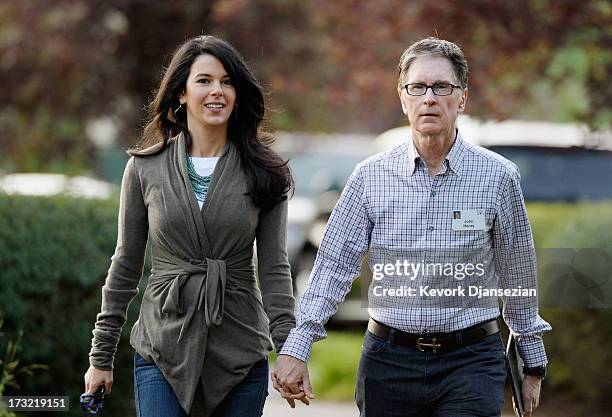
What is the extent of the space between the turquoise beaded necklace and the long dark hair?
14 cm

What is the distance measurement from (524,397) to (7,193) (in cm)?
375

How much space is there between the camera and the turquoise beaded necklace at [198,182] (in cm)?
482

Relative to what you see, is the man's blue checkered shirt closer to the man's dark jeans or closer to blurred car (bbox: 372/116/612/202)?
the man's dark jeans

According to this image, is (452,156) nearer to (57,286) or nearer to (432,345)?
(432,345)

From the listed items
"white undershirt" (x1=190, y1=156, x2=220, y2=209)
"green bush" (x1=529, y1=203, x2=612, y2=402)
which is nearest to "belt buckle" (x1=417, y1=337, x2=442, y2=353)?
"white undershirt" (x1=190, y1=156, x2=220, y2=209)

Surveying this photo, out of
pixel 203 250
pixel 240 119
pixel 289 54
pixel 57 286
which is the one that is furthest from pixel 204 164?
pixel 289 54

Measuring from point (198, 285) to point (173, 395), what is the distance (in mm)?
414

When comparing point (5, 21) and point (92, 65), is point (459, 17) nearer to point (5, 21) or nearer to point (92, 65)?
point (92, 65)

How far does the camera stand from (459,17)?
10789 mm

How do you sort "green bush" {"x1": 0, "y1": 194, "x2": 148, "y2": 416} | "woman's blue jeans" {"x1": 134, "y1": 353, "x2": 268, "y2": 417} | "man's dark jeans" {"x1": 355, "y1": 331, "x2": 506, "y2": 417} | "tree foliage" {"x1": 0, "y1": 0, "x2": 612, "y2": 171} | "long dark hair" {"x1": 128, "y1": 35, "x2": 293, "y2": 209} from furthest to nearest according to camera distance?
"tree foliage" {"x1": 0, "y1": 0, "x2": 612, "y2": 171} < "green bush" {"x1": 0, "y1": 194, "x2": 148, "y2": 416} < "long dark hair" {"x1": 128, "y1": 35, "x2": 293, "y2": 209} < "woman's blue jeans" {"x1": 134, "y1": 353, "x2": 268, "y2": 417} < "man's dark jeans" {"x1": 355, "y1": 331, "x2": 506, "y2": 417}

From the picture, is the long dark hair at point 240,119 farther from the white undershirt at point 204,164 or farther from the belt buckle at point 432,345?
the belt buckle at point 432,345

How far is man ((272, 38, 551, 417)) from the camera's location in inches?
179

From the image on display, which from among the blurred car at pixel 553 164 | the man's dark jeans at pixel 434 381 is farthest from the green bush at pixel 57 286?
the blurred car at pixel 553 164

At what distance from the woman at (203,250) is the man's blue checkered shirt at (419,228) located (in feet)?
0.63
